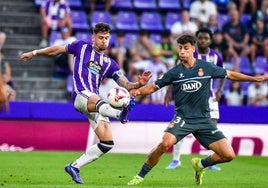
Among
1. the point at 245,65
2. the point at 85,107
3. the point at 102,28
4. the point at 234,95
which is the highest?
the point at 102,28

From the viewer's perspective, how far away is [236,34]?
24.0m

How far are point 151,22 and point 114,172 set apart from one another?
10.1m

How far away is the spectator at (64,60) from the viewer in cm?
2211

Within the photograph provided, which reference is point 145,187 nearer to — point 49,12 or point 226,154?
point 226,154

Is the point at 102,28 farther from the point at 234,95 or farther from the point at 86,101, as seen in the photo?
the point at 234,95

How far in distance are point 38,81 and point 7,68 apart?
1494 mm

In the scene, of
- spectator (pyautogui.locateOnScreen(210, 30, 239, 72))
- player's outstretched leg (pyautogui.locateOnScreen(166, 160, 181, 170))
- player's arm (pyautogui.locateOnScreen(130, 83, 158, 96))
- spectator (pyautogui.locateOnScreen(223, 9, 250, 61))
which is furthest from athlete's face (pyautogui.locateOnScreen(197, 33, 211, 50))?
spectator (pyautogui.locateOnScreen(223, 9, 250, 61))

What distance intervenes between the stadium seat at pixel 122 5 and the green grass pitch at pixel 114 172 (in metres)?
6.35

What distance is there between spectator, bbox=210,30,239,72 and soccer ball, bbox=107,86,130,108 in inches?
438

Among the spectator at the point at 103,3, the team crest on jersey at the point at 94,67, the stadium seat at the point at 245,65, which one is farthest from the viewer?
the spectator at the point at 103,3

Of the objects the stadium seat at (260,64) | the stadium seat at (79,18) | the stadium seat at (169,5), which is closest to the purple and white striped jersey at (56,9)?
the stadium seat at (79,18)

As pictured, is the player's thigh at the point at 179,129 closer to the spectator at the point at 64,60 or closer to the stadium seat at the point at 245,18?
the spectator at the point at 64,60

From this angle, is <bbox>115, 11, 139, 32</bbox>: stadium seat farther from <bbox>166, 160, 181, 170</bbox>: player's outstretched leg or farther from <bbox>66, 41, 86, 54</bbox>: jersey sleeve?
<bbox>66, 41, 86, 54</bbox>: jersey sleeve

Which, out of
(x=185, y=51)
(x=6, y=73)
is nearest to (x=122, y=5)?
(x=6, y=73)
